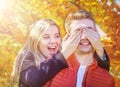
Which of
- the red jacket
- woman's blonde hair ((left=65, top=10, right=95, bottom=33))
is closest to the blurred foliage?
woman's blonde hair ((left=65, top=10, right=95, bottom=33))

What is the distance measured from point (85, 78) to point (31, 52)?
1.37 ft

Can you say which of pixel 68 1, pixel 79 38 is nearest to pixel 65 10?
pixel 68 1

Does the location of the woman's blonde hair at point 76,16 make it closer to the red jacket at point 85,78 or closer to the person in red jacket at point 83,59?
the person in red jacket at point 83,59

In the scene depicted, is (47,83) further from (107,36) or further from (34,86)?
(107,36)

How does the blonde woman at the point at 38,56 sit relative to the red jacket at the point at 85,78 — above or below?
above

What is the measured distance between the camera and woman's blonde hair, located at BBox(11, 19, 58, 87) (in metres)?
3.85

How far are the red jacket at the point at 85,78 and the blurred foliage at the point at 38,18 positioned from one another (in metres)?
0.18

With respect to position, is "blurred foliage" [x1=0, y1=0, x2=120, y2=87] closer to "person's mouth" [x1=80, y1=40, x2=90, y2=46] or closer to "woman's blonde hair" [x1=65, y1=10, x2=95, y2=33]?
"woman's blonde hair" [x1=65, y1=10, x2=95, y2=33]

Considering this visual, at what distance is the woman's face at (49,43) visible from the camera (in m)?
3.85

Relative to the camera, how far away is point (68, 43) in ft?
12.4

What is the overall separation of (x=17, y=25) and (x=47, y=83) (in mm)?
522

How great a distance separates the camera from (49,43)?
12.6 feet

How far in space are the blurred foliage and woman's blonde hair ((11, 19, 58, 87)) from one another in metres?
0.10

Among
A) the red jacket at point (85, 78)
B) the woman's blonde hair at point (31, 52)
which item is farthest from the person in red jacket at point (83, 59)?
the woman's blonde hair at point (31, 52)
